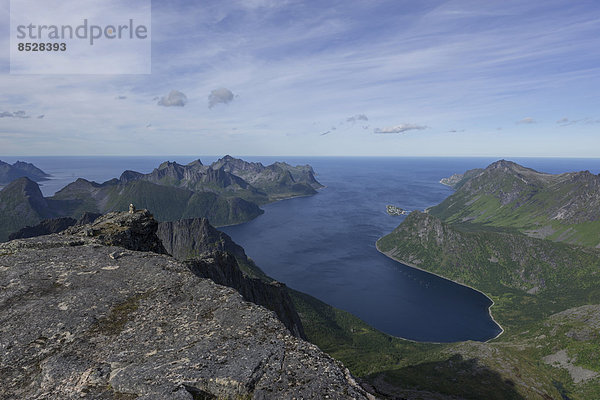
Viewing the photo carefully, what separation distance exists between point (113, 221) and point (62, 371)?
27804 mm

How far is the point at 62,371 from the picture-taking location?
1232cm

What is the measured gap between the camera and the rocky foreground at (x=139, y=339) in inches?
445

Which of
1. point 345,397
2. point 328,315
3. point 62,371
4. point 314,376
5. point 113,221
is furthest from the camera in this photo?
point 328,315

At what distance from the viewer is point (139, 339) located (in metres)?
14.5

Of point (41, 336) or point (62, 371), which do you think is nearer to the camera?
point (62, 371)

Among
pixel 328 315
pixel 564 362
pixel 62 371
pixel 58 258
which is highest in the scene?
pixel 58 258

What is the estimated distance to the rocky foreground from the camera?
11.3 metres

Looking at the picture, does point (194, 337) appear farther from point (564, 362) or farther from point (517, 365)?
point (564, 362)

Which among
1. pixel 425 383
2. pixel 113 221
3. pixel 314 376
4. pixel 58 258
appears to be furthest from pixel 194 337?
pixel 425 383

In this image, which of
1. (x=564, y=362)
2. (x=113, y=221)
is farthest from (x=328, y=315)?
(x=113, y=221)

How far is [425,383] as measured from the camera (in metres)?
99.1

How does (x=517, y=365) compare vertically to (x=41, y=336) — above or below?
below

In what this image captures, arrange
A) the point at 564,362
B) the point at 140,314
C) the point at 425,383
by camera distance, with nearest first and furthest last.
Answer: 1. the point at 140,314
2. the point at 425,383
3. the point at 564,362

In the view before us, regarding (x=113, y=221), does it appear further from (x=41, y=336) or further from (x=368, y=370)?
(x=368, y=370)
